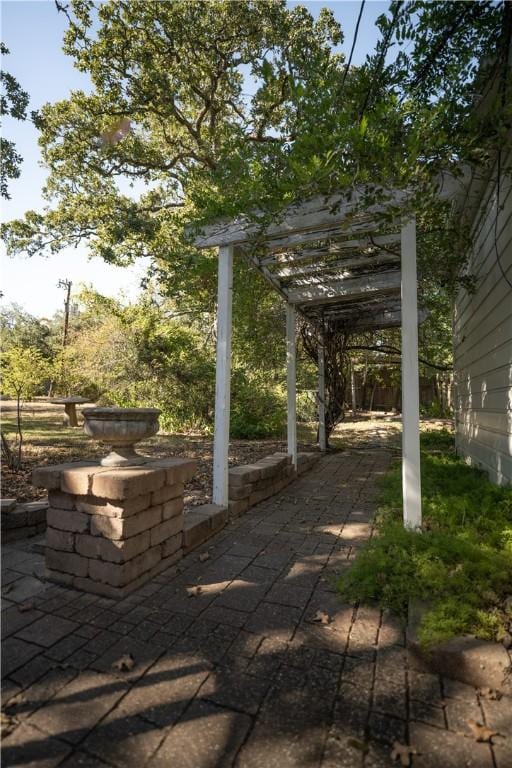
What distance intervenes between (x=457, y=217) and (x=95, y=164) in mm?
8517

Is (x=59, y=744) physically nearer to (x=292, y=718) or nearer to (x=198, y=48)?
(x=292, y=718)

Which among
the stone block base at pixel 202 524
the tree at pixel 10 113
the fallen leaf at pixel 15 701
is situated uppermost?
the tree at pixel 10 113

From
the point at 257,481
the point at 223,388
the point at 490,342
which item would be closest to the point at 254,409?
the point at 257,481

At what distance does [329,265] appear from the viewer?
4.86 m

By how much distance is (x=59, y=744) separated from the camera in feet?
4.55

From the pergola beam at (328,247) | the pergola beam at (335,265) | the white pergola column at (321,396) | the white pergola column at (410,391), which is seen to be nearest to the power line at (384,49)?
the white pergola column at (410,391)

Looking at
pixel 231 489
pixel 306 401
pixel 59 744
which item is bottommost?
pixel 59 744

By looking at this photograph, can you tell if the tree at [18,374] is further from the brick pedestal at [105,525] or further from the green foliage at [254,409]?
the green foliage at [254,409]

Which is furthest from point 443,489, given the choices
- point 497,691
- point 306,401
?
point 306,401

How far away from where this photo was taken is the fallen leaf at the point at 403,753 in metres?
1.31

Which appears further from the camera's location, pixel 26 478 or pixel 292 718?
pixel 26 478

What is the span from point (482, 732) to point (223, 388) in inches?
115

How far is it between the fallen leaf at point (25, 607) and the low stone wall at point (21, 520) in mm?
1186

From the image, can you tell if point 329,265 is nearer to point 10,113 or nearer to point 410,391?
point 410,391
